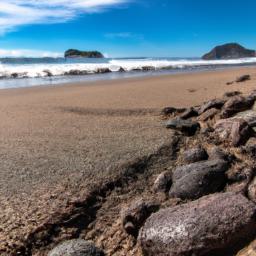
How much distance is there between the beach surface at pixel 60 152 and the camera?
314 cm

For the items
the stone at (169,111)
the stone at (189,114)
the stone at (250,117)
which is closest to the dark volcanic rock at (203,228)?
the stone at (250,117)

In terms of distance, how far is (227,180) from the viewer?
3404 mm

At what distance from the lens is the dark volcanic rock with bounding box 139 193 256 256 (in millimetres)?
2475

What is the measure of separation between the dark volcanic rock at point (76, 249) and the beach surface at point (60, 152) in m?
0.20

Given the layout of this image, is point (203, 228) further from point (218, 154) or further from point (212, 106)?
point (212, 106)

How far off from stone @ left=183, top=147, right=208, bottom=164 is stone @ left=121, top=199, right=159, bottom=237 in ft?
3.03

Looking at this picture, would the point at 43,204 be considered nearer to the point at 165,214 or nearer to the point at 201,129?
the point at 165,214

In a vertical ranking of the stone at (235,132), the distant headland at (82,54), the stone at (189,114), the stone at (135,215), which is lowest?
the distant headland at (82,54)

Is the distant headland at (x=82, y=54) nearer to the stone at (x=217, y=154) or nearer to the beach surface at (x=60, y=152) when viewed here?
the beach surface at (x=60, y=152)

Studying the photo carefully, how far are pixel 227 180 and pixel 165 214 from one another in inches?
32.1

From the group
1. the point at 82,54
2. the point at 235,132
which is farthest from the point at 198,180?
the point at 82,54

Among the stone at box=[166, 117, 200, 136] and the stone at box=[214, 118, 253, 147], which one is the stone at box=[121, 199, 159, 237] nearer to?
the stone at box=[214, 118, 253, 147]

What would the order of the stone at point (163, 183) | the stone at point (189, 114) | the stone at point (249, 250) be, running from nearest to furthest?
the stone at point (249, 250) → the stone at point (163, 183) → the stone at point (189, 114)

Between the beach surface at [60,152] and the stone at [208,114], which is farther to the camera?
the stone at [208,114]
